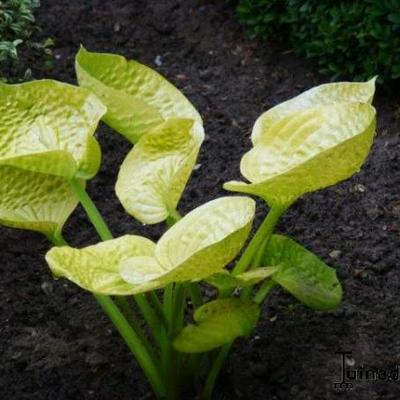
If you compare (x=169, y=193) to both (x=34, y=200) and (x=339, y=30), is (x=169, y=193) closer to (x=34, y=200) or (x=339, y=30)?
(x=34, y=200)

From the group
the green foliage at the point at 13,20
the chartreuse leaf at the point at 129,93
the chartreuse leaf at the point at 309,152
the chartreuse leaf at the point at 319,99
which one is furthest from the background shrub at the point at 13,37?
the chartreuse leaf at the point at 309,152

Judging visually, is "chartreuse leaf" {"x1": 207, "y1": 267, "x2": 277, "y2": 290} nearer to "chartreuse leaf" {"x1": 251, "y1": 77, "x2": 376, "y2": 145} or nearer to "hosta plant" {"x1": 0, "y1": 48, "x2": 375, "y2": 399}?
"hosta plant" {"x1": 0, "y1": 48, "x2": 375, "y2": 399}

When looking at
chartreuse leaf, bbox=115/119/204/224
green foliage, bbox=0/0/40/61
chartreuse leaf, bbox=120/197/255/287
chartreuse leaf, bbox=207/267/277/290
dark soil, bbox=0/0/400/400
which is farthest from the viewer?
green foliage, bbox=0/0/40/61

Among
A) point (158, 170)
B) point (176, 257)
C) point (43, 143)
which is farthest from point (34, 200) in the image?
point (176, 257)

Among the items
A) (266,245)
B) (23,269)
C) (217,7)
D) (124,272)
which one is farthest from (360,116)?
(217,7)

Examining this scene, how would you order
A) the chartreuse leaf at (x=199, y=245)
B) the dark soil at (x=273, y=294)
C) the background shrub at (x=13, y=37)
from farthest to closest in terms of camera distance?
the background shrub at (x=13, y=37) → the dark soil at (x=273, y=294) → the chartreuse leaf at (x=199, y=245)

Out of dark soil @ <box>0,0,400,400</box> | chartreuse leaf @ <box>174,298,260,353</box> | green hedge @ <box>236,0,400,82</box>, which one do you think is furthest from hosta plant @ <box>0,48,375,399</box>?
green hedge @ <box>236,0,400,82</box>

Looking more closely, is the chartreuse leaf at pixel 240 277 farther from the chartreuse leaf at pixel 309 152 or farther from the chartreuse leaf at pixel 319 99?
the chartreuse leaf at pixel 319 99
